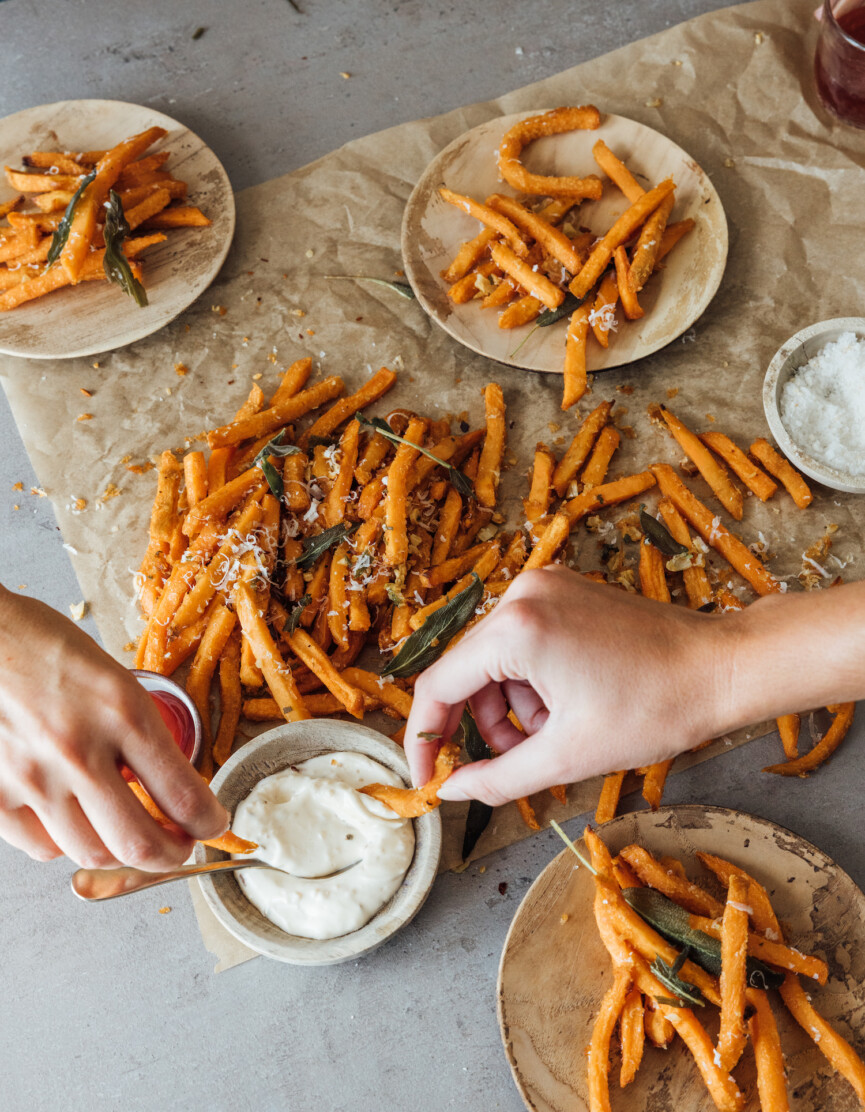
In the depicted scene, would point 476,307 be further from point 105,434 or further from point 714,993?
point 714,993

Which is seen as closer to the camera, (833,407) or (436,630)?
(436,630)

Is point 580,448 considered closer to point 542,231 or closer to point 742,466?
point 742,466

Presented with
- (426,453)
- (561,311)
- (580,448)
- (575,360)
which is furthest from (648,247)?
(426,453)

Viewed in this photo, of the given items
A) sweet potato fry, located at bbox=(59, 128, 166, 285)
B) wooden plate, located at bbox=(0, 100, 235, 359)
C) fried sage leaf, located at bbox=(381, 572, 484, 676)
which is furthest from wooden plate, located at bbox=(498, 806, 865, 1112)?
sweet potato fry, located at bbox=(59, 128, 166, 285)

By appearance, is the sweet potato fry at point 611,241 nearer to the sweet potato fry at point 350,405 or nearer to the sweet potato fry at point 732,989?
the sweet potato fry at point 350,405

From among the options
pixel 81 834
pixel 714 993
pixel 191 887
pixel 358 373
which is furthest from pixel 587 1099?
pixel 358 373

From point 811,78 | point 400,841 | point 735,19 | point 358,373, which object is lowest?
point 400,841
